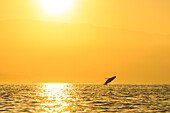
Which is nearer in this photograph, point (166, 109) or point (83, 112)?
point (83, 112)

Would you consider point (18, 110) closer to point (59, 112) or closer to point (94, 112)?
point (59, 112)

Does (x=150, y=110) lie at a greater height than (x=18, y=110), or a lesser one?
lesser

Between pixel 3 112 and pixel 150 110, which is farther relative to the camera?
pixel 150 110

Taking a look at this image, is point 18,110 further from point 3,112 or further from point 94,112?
point 94,112

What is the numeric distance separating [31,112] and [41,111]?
2280mm

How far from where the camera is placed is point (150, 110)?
61.3 metres

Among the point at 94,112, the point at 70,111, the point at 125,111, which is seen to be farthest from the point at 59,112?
the point at 125,111

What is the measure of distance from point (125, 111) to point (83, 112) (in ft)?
22.3

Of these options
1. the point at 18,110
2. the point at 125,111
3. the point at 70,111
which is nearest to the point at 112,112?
the point at 125,111

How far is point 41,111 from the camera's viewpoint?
59.5m

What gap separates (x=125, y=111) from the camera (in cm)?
5969

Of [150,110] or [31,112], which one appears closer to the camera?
[31,112]

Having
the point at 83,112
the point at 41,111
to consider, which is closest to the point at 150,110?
the point at 83,112

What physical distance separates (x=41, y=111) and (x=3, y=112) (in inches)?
230
